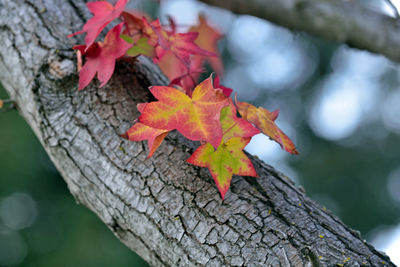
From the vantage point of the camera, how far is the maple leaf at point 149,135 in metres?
0.59

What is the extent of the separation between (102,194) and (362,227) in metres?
5.03

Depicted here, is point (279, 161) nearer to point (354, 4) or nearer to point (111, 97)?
point (354, 4)

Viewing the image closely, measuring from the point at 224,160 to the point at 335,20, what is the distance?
0.72 meters

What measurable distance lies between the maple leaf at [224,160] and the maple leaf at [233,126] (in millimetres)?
16

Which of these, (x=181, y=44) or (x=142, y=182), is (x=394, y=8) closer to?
(x=181, y=44)

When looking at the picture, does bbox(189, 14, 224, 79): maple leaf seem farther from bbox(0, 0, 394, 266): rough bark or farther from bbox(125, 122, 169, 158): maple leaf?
bbox(125, 122, 169, 158): maple leaf

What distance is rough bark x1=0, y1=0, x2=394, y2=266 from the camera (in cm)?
58

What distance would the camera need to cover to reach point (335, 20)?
1069 mm

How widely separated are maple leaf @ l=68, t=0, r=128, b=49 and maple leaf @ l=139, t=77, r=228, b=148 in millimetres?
199

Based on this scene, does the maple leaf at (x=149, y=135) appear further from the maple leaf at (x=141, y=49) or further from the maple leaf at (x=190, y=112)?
the maple leaf at (x=141, y=49)

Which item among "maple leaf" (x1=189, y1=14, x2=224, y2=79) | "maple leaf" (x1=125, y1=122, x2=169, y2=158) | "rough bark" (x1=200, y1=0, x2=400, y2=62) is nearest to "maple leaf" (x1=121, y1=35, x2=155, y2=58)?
"maple leaf" (x1=125, y1=122, x2=169, y2=158)

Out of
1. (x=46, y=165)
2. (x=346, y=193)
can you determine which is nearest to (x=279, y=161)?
(x=346, y=193)

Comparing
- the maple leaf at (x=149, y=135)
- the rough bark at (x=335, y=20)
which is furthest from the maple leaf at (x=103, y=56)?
the rough bark at (x=335, y=20)

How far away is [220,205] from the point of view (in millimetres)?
614
